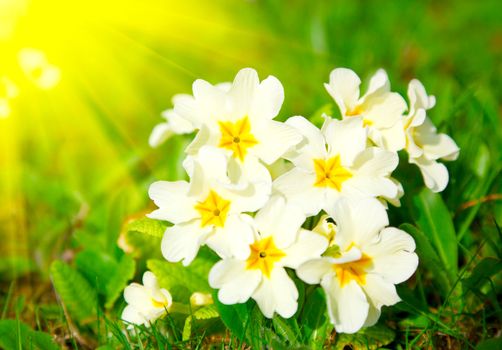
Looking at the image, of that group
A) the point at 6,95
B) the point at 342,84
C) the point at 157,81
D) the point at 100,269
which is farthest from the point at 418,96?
the point at 157,81

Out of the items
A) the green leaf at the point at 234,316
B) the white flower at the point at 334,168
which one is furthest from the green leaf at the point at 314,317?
the white flower at the point at 334,168

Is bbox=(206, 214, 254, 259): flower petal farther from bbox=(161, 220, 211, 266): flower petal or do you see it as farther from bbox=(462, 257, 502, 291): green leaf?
bbox=(462, 257, 502, 291): green leaf

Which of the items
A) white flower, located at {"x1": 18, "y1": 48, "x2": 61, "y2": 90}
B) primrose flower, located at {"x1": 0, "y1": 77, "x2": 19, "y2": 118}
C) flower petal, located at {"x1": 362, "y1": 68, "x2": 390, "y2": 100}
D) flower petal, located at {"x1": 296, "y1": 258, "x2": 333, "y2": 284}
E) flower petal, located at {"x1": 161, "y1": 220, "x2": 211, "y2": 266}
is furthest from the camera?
white flower, located at {"x1": 18, "y1": 48, "x2": 61, "y2": 90}

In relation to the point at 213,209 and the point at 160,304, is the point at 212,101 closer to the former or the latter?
the point at 213,209

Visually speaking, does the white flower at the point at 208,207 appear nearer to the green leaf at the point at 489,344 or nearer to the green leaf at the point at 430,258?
the green leaf at the point at 430,258

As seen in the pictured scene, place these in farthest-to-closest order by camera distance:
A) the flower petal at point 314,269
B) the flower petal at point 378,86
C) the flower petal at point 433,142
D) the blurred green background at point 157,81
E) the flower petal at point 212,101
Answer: the blurred green background at point 157,81 < the flower petal at point 433,142 < the flower petal at point 378,86 < the flower petal at point 212,101 < the flower petal at point 314,269

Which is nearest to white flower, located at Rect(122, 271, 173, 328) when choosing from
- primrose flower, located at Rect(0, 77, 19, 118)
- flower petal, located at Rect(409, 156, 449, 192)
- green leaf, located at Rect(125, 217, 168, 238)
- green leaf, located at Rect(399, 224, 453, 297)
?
green leaf, located at Rect(125, 217, 168, 238)

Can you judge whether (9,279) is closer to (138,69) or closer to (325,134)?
(325,134)
